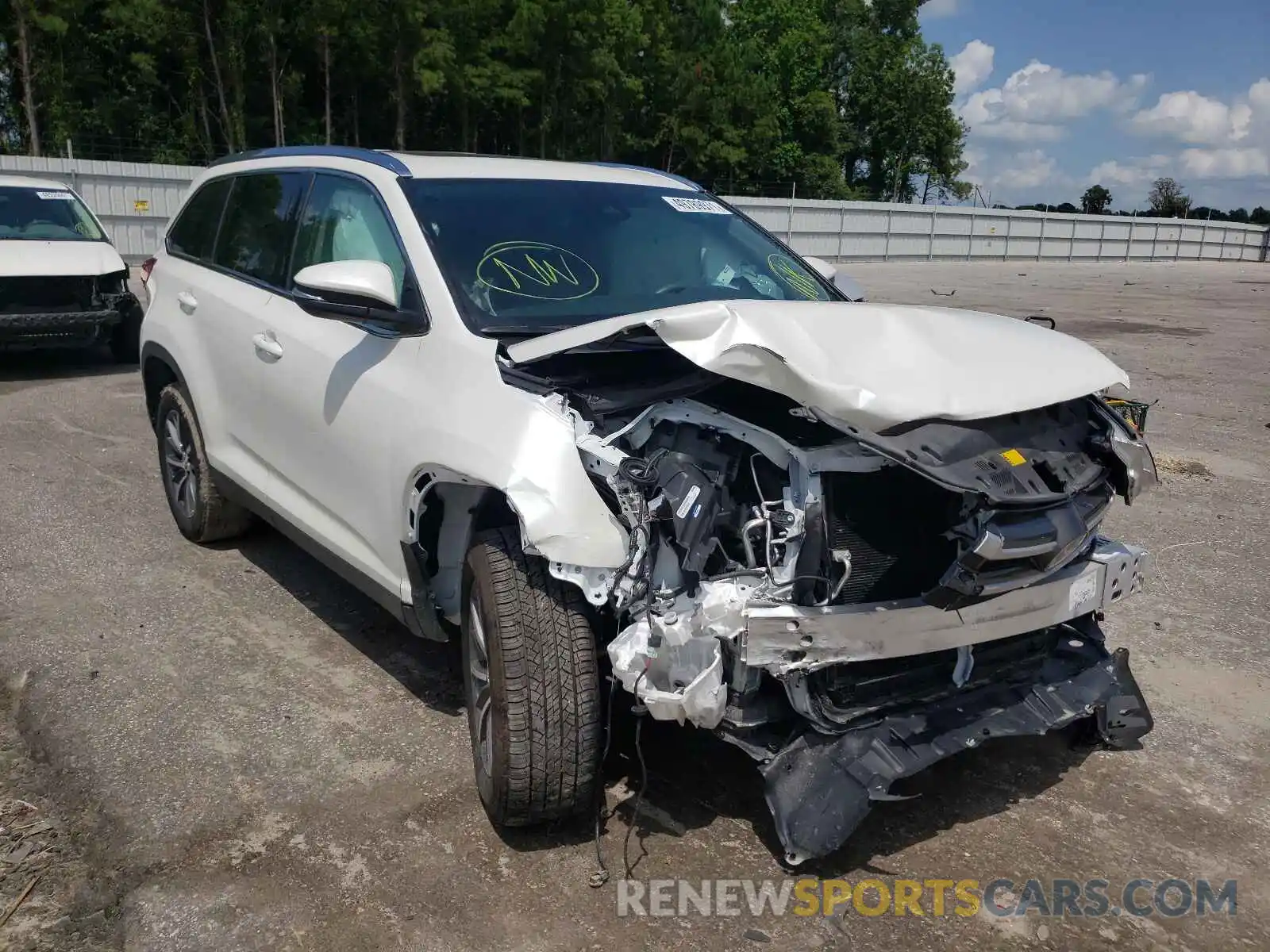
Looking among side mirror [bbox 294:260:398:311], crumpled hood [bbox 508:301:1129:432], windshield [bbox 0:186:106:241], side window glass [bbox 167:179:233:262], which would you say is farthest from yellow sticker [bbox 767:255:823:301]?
windshield [bbox 0:186:106:241]

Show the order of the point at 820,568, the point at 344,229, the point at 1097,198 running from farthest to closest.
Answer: the point at 1097,198, the point at 344,229, the point at 820,568

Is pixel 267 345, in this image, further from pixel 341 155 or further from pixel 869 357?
pixel 869 357

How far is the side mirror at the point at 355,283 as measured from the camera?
3.28m

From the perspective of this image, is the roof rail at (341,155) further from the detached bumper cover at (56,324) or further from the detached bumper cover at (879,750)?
the detached bumper cover at (56,324)

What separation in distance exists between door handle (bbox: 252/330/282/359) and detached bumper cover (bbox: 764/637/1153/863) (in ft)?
8.17

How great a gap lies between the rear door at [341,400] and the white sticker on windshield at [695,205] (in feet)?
3.84

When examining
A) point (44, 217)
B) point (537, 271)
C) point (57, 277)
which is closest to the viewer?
point (537, 271)

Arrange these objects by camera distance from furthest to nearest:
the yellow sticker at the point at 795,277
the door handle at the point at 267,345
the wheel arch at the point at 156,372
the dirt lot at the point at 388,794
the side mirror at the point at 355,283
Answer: the wheel arch at the point at 156,372 < the yellow sticker at the point at 795,277 < the door handle at the point at 267,345 < the side mirror at the point at 355,283 < the dirt lot at the point at 388,794

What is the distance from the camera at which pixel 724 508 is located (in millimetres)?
2727

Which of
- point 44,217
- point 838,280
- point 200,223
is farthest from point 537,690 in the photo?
point 44,217

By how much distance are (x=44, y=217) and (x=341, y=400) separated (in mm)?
8295

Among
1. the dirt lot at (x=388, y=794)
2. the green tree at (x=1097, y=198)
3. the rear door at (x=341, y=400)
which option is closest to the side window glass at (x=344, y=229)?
the rear door at (x=341, y=400)

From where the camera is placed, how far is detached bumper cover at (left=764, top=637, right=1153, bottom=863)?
2.74 meters

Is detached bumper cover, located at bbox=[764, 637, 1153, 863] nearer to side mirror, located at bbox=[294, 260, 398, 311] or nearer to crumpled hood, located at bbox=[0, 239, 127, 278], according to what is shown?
side mirror, located at bbox=[294, 260, 398, 311]
